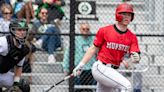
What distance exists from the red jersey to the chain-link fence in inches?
55.3

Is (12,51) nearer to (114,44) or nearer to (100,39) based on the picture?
(100,39)

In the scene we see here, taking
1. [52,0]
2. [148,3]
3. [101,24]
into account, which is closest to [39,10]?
[52,0]

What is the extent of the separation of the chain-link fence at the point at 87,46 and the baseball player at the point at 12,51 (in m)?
1.94

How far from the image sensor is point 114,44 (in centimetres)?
846

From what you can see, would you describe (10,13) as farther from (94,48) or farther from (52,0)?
(94,48)

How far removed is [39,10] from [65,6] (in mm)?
845

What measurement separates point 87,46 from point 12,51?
259 centimetres

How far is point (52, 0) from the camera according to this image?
11672 millimetres

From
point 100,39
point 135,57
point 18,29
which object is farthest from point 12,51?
point 135,57

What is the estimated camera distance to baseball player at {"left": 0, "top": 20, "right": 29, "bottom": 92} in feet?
27.2

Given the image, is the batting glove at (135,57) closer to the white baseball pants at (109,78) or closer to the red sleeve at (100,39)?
the white baseball pants at (109,78)

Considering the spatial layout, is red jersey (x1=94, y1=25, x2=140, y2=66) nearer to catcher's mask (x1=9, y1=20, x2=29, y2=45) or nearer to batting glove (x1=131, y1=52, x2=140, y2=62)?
batting glove (x1=131, y1=52, x2=140, y2=62)

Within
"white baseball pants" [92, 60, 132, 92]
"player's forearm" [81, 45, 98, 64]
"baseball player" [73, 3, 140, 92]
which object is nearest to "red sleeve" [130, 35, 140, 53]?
"baseball player" [73, 3, 140, 92]

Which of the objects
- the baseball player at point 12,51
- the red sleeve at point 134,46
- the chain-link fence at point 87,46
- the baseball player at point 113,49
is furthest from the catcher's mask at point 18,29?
the chain-link fence at point 87,46
